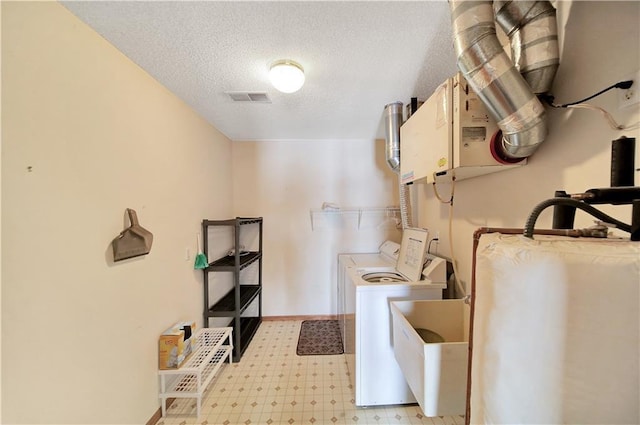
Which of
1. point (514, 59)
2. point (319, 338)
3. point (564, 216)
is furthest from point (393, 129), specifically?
point (319, 338)

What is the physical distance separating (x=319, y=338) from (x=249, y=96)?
2.52 m

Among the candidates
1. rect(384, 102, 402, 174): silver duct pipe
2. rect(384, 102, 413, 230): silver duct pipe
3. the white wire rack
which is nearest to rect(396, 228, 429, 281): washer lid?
rect(384, 102, 413, 230): silver duct pipe

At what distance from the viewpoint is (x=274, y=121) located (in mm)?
2393

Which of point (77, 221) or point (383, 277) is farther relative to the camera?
point (383, 277)

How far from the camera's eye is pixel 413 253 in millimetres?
1890

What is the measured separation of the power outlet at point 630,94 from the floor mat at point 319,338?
8.18ft

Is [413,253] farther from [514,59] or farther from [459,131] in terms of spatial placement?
[514,59]

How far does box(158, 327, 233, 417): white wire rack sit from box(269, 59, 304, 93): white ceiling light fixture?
200cm

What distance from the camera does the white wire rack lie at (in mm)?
1597

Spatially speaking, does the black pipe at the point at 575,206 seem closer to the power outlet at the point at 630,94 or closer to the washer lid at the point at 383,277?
the power outlet at the point at 630,94

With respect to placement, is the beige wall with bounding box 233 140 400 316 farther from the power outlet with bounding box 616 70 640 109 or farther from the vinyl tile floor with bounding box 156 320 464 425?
the power outlet with bounding box 616 70 640 109

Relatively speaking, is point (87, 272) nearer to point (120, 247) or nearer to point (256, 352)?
point (120, 247)

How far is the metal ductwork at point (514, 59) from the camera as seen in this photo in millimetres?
868

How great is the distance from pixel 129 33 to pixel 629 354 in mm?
2166
